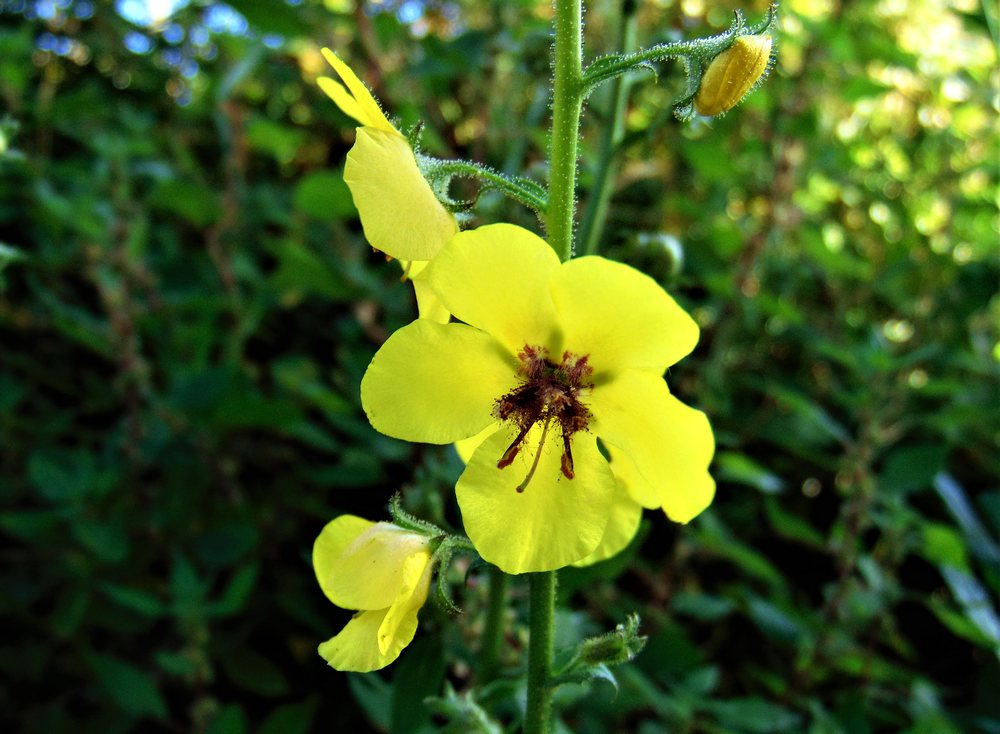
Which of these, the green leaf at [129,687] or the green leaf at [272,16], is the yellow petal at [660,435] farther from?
the green leaf at [272,16]

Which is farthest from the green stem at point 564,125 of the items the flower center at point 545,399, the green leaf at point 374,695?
the green leaf at point 374,695

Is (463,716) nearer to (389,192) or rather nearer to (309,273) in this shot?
(389,192)

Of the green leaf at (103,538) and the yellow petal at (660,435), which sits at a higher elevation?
the green leaf at (103,538)

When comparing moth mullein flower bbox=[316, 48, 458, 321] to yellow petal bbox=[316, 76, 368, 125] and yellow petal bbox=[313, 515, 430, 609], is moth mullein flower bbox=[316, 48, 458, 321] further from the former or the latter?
yellow petal bbox=[313, 515, 430, 609]

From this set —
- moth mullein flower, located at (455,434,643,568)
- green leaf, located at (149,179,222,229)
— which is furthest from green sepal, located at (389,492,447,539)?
green leaf, located at (149,179,222,229)

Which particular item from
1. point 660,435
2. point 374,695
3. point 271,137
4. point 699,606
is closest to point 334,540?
point 660,435
